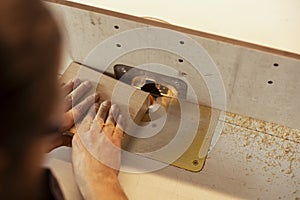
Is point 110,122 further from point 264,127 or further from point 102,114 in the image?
point 264,127

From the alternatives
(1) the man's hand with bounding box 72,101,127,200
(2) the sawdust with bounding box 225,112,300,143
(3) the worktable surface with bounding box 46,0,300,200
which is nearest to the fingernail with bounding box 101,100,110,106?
(1) the man's hand with bounding box 72,101,127,200

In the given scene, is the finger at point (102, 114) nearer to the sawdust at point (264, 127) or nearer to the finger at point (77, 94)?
the finger at point (77, 94)

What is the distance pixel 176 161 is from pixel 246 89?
0.70 ft

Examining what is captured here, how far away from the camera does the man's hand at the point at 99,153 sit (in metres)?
0.80

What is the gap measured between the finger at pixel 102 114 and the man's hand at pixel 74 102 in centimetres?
3

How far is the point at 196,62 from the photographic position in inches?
33.5

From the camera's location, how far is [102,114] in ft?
3.00

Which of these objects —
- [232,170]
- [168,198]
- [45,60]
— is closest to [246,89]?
[232,170]

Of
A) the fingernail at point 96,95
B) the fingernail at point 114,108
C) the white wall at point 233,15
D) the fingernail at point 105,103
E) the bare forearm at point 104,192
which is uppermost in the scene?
the white wall at point 233,15

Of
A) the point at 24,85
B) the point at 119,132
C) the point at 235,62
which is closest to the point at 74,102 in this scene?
the point at 119,132

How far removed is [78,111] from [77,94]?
0.16 feet

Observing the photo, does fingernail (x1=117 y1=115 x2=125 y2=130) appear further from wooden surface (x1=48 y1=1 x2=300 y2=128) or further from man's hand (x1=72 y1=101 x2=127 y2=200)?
wooden surface (x1=48 y1=1 x2=300 y2=128)

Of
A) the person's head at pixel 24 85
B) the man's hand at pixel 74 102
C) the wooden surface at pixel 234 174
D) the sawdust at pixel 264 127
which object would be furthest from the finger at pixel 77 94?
the person's head at pixel 24 85

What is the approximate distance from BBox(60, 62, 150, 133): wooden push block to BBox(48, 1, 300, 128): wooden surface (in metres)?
0.05
